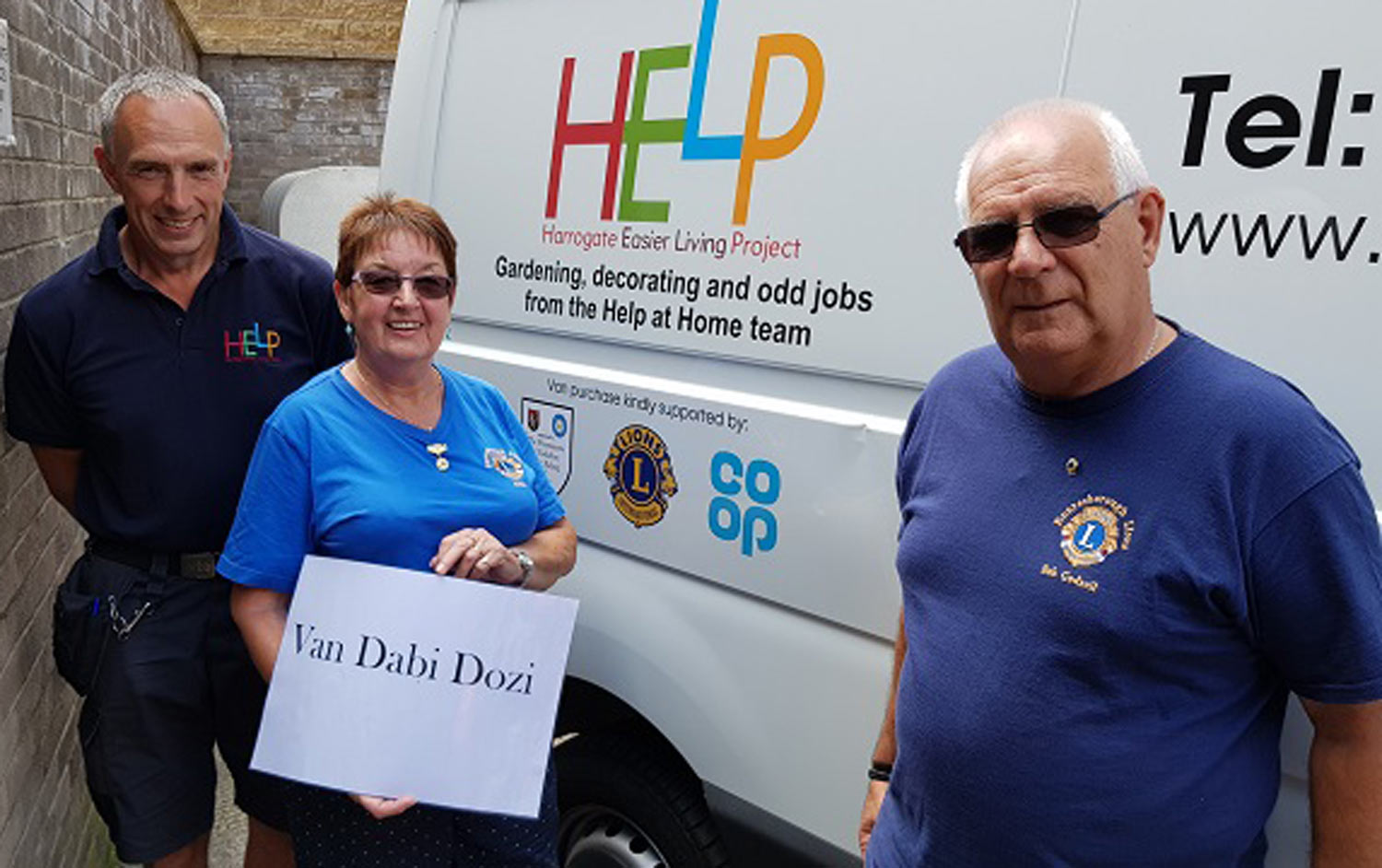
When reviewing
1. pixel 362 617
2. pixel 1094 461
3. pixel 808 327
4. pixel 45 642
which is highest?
pixel 808 327

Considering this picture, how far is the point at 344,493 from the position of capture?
1881 mm

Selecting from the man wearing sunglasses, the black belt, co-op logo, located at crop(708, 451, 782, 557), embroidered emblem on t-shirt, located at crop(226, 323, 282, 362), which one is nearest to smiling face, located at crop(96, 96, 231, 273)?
embroidered emblem on t-shirt, located at crop(226, 323, 282, 362)

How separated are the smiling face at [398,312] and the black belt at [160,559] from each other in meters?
0.67

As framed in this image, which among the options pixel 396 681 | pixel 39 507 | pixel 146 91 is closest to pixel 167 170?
pixel 146 91

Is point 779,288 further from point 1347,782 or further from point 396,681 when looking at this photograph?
point 1347,782

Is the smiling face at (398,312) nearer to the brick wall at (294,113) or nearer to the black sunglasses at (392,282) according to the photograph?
the black sunglasses at (392,282)

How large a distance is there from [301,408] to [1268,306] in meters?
1.43

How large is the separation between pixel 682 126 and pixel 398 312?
657 millimetres

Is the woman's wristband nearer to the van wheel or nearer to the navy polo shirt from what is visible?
the van wheel

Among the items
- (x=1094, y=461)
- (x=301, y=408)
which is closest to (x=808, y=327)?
(x=1094, y=461)

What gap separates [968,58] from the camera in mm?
1781

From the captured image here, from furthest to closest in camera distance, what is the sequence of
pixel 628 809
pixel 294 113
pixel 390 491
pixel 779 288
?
pixel 294 113 < pixel 628 809 < pixel 779 288 < pixel 390 491

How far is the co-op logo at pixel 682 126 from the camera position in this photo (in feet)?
6.63

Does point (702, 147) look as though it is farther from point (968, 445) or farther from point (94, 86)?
point (94, 86)
